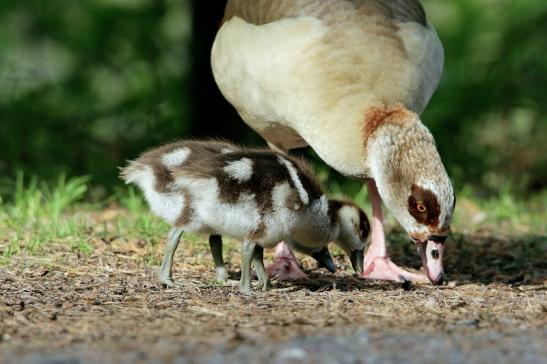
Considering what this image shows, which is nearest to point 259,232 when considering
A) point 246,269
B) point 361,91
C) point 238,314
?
point 246,269

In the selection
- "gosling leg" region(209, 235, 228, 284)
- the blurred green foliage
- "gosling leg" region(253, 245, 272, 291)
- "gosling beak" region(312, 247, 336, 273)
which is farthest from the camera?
the blurred green foliage

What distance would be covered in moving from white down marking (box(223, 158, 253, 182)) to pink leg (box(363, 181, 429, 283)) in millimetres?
1730

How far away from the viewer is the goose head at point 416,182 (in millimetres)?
6914

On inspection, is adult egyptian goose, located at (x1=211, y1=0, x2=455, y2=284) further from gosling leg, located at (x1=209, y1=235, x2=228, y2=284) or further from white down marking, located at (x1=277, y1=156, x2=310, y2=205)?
gosling leg, located at (x1=209, y1=235, x2=228, y2=284)

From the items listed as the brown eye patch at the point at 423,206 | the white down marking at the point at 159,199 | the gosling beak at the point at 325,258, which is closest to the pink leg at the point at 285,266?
the gosling beak at the point at 325,258

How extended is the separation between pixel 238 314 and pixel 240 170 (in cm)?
113

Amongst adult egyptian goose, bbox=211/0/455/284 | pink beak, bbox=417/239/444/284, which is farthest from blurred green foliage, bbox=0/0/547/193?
pink beak, bbox=417/239/444/284

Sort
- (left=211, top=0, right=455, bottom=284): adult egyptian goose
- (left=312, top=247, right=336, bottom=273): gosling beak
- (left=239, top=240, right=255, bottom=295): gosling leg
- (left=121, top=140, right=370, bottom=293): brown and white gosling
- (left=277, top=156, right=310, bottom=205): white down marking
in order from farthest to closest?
1. (left=312, top=247, right=336, bottom=273): gosling beak
2. (left=211, top=0, right=455, bottom=284): adult egyptian goose
3. (left=277, top=156, right=310, bottom=205): white down marking
4. (left=239, top=240, right=255, bottom=295): gosling leg
5. (left=121, top=140, right=370, bottom=293): brown and white gosling

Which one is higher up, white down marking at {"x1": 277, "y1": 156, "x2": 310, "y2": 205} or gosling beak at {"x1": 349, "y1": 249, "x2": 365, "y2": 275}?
white down marking at {"x1": 277, "y1": 156, "x2": 310, "y2": 205}

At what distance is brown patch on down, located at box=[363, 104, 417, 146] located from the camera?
23.9 ft

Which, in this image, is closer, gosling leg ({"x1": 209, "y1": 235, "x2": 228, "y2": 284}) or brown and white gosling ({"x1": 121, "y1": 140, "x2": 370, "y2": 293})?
brown and white gosling ({"x1": 121, "y1": 140, "x2": 370, "y2": 293})

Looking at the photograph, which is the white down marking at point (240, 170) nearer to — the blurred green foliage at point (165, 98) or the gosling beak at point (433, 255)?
the gosling beak at point (433, 255)

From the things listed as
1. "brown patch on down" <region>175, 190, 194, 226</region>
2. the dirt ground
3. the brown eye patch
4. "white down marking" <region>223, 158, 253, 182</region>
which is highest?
"white down marking" <region>223, 158, 253, 182</region>

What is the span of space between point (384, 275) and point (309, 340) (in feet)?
9.44
